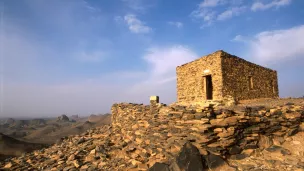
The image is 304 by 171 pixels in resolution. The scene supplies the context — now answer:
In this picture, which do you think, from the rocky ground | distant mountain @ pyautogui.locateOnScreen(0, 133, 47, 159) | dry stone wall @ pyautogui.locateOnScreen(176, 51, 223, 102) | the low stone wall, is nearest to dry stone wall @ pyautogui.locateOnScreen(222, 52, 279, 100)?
dry stone wall @ pyautogui.locateOnScreen(176, 51, 223, 102)

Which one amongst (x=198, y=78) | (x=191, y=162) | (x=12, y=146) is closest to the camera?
(x=191, y=162)

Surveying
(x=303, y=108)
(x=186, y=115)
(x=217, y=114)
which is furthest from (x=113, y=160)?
(x=303, y=108)

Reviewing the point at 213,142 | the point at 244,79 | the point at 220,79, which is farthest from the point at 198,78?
the point at 213,142

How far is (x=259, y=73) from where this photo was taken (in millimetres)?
15383

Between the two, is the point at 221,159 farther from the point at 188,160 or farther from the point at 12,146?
the point at 12,146

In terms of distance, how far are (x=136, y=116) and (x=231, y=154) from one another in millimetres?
4071

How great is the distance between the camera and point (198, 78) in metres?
13.4

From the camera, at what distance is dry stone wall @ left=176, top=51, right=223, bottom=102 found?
39.5 ft

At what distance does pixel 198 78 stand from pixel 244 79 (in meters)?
3.26

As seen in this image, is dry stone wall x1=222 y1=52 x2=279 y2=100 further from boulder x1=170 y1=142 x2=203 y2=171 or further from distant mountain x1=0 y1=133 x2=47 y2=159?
distant mountain x1=0 y1=133 x2=47 y2=159

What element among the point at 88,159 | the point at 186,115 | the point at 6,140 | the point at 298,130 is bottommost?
the point at 6,140

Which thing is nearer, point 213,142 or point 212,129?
point 213,142

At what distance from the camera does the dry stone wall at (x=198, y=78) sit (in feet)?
39.5

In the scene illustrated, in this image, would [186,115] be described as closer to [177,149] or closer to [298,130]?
[177,149]
